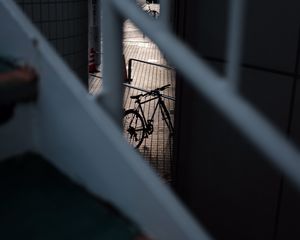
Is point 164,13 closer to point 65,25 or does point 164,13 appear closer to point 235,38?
point 235,38

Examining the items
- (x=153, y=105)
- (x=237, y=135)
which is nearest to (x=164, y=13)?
(x=237, y=135)

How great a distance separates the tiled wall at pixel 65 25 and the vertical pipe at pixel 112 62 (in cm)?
295

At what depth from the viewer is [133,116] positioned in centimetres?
752

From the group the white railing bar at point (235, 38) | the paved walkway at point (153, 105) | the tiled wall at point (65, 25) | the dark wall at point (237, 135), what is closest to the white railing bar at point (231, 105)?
the white railing bar at point (235, 38)

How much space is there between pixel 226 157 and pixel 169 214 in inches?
117

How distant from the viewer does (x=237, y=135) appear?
3.33 m

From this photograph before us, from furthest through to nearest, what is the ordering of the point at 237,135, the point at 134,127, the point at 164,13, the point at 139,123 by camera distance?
1. the point at 139,123
2. the point at 134,127
3. the point at 237,135
4. the point at 164,13

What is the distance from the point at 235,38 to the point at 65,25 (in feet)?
11.8

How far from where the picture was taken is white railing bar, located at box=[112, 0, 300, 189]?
2.28 ft

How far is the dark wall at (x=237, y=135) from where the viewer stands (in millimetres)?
3277

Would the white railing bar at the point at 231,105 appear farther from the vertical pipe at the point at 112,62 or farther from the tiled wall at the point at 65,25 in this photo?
the tiled wall at the point at 65,25

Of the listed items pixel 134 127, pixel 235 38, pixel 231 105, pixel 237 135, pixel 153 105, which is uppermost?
pixel 235 38

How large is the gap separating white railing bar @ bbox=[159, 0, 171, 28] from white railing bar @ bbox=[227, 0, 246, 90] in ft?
0.59

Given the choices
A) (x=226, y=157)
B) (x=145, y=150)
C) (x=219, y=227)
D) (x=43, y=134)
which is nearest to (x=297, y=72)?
(x=226, y=157)
